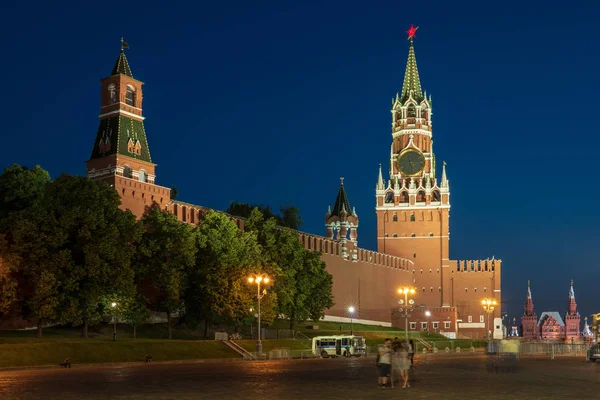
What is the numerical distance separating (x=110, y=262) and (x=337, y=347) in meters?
15.2

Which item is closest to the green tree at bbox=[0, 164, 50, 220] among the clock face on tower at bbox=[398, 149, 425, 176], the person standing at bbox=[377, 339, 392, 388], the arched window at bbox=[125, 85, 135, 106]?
the arched window at bbox=[125, 85, 135, 106]

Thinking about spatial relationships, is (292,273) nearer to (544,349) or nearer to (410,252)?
(544,349)

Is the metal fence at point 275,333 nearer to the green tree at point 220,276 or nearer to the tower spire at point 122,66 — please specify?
the green tree at point 220,276

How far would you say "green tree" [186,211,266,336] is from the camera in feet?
183

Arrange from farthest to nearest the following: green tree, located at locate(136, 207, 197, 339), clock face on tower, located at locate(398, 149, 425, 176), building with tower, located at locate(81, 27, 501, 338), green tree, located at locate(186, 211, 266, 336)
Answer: clock face on tower, located at locate(398, 149, 425, 176), building with tower, located at locate(81, 27, 501, 338), green tree, located at locate(186, 211, 266, 336), green tree, located at locate(136, 207, 197, 339)

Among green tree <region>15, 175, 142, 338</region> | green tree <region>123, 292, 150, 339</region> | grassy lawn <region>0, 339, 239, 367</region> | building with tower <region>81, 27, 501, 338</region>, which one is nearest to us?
grassy lawn <region>0, 339, 239, 367</region>

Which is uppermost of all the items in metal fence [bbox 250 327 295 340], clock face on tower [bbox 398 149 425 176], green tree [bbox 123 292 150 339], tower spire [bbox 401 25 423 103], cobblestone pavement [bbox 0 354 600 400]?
tower spire [bbox 401 25 423 103]

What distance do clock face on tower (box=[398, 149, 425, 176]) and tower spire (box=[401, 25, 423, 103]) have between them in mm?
8315

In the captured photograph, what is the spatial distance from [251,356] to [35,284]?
41.9 feet

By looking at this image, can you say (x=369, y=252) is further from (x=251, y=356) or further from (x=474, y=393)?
(x=474, y=393)

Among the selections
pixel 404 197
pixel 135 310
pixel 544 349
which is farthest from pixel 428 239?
pixel 135 310

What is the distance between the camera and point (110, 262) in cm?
4819

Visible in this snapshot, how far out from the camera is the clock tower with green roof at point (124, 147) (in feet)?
192

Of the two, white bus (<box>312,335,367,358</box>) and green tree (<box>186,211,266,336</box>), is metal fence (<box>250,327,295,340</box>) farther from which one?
white bus (<box>312,335,367,358</box>)
